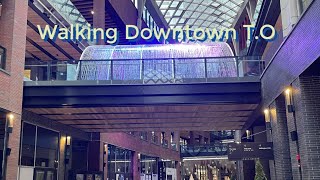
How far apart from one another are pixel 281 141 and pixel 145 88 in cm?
620

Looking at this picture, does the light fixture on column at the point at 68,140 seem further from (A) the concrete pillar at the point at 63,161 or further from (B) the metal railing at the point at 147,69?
(B) the metal railing at the point at 147,69

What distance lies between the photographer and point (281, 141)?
48.3 ft

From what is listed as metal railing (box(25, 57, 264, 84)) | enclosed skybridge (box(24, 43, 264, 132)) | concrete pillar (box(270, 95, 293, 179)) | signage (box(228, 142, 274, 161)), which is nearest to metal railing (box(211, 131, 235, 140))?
enclosed skybridge (box(24, 43, 264, 132))

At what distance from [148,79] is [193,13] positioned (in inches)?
1726

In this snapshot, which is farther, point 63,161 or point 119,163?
point 119,163

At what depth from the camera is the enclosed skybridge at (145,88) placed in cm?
1750

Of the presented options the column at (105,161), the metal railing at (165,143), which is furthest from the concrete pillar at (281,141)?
the metal railing at (165,143)

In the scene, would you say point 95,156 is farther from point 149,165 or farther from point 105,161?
point 149,165

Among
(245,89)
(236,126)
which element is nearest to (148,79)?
(245,89)

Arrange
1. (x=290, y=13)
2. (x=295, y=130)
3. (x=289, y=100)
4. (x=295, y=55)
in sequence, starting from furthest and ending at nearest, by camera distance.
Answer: (x=290, y=13)
(x=289, y=100)
(x=295, y=130)
(x=295, y=55)

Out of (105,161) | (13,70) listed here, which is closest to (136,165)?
(105,161)

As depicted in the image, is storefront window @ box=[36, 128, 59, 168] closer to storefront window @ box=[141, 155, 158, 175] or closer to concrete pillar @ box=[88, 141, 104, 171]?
concrete pillar @ box=[88, 141, 104, 171]

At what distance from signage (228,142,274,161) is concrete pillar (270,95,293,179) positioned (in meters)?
0.38

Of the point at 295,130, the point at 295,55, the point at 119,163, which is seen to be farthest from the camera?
the point at 119,163
